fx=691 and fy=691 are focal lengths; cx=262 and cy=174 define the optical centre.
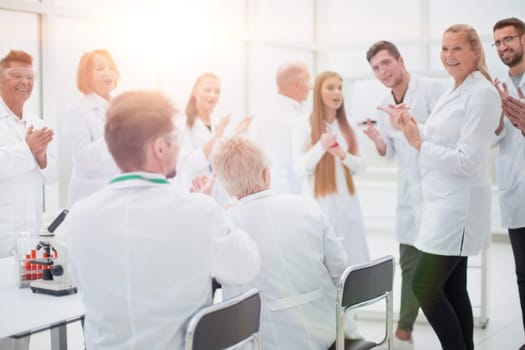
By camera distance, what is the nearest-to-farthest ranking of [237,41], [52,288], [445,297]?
[52,288], [445,297], [237,41]

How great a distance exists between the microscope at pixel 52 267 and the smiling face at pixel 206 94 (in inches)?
72.3

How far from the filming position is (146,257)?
1.70m

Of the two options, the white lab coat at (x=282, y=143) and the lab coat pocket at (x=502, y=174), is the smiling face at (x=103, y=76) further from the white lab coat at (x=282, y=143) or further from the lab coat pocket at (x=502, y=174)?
the lab coat pocket at (x=502, y=174)

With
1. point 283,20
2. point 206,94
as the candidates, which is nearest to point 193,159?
point 206,94

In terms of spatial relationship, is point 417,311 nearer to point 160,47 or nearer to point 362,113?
point 362,113

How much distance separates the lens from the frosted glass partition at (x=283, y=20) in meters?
4.41

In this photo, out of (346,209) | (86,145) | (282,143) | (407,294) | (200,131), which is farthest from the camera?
(282,143)

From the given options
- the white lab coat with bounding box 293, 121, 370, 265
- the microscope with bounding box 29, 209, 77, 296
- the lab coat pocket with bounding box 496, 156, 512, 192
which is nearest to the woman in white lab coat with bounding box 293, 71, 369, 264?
the white lab coat with bounding box 293, 121, 370, 265

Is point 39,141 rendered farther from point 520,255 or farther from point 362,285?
point 520,255

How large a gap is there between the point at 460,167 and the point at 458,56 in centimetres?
57

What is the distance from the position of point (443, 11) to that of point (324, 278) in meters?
2.24

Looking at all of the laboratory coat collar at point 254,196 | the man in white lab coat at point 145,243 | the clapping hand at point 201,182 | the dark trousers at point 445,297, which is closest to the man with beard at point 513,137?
A: the dark trousers at point 445,297

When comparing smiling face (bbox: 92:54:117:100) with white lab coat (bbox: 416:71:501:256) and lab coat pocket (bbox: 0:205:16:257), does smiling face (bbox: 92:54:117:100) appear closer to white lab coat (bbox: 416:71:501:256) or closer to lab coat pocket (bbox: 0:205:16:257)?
lab coat pocket (bbox: 0:205:16:257)

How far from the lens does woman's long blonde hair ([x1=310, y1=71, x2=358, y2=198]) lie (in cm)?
392
